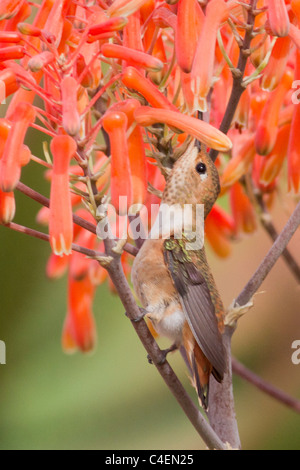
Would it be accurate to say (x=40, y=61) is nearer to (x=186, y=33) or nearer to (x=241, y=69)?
(x=186, y=33)

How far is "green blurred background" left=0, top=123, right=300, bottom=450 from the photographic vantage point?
7.61 ft

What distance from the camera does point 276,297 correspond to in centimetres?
241

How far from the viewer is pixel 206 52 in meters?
1.44

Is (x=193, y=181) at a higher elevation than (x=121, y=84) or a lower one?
lower

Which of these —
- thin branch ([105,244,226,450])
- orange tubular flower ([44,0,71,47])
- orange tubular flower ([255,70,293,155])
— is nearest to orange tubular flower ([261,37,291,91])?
orange tubular flower ([255,70,293,155])

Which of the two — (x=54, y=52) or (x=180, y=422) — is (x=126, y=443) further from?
(x=54, y=52)

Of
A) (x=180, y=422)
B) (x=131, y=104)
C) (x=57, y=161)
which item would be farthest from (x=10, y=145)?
(x=180, y=422)

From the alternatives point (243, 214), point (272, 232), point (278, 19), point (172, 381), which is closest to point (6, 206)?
point (172, 381)

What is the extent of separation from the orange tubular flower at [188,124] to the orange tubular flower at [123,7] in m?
0.16

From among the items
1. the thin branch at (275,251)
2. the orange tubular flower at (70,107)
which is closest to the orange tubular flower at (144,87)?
the orange tubular flower at (70,107)

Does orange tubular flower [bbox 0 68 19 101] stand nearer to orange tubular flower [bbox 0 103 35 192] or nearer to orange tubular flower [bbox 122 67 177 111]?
orange tubular flower [bbox 0 103 35 192]

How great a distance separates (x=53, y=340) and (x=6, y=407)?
264mm

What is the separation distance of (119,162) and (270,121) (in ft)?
1.76

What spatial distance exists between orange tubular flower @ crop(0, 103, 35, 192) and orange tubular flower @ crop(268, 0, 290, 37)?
1.37 feet
